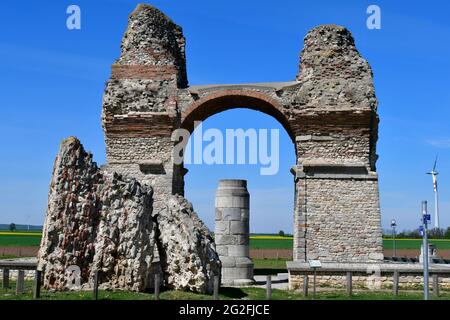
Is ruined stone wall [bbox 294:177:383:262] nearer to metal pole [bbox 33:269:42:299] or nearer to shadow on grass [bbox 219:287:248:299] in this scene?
shadow on grass [bbox 219:287:248:299]

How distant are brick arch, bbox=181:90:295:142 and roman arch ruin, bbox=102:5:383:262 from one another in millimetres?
40

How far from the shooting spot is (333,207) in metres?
18.6

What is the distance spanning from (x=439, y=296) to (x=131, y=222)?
757 cm

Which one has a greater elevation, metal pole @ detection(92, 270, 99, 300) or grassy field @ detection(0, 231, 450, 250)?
metal pole @ detection(92, 270, 99, 300)

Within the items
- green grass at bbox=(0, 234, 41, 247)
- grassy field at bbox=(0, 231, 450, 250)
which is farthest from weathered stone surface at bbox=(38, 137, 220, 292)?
grassy field at bbox=(0, 231, 450, 250)

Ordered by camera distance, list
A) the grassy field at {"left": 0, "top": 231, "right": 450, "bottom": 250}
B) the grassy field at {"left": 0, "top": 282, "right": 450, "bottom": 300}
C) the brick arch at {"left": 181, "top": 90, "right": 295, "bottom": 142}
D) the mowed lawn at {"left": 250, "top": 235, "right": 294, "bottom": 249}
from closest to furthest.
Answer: the grassy field at {"left": 0, "top": 282, "right": 450, "bottom": 300}
the brick arch at {"left": 181, "top": 90, "right": 295, "bottom": 142}
the grassy field at {"left": 0, "top": 231, "right": 450, "bottom": 250}
the mowed lawn at {"left": 250, "top": 235, "right": 294, "bottom": 249}

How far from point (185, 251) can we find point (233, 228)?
4.26 metres

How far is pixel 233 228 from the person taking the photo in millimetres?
16031

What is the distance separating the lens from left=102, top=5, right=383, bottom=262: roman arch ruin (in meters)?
18.5

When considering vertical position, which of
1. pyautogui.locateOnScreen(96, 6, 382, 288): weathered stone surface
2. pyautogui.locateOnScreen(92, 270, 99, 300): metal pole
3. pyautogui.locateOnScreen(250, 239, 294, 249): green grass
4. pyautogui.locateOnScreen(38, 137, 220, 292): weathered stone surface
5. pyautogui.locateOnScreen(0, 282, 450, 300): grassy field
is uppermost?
pyautogui.locateOnScreen(96, 6, 382, 288): weathered stone surface

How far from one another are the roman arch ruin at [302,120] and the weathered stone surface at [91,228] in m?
7.55
